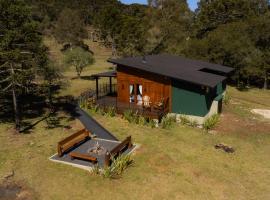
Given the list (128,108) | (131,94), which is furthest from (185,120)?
(131,94)

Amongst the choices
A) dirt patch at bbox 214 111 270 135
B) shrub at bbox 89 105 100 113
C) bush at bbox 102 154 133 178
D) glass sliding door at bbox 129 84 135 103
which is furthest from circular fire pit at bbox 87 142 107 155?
dirt patch at bbox 214 111 270 135

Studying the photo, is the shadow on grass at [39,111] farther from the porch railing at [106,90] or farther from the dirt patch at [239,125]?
the dirt patch at [239,125]

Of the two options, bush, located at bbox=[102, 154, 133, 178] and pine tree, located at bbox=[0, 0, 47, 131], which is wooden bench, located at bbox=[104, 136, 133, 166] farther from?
pine tree, located at bbox=[0, 0, 47, 131]

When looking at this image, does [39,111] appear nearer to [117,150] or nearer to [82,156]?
[82,156]

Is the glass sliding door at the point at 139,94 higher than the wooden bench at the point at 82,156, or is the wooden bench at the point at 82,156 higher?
the glass sliding door at the point at 139,94

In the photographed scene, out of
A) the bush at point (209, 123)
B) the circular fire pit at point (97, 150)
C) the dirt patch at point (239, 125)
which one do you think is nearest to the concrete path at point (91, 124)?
the circular fire pit at point (97, 150)

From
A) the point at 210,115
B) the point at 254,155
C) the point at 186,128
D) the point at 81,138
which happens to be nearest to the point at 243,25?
the point at 210,115
